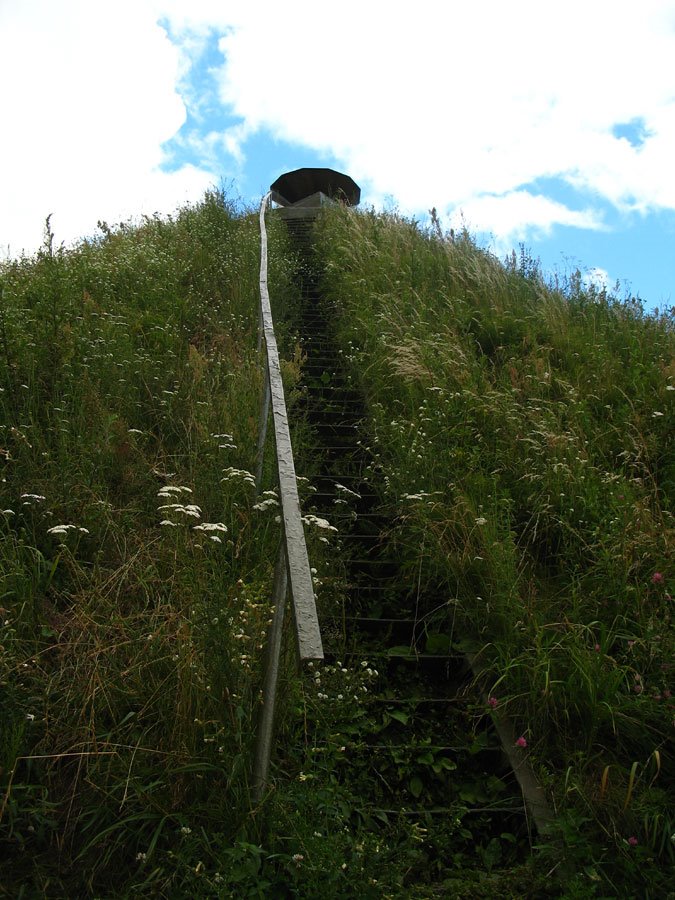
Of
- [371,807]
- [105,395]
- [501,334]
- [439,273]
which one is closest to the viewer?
[371,807]

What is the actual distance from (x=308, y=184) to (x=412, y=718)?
17826 millimetres

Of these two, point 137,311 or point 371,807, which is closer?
point 371,807

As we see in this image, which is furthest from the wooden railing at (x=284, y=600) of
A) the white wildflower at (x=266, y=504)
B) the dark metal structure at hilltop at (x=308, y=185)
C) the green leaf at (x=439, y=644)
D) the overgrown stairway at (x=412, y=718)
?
the dark metal structure at hilltop at (x=308, y=185)

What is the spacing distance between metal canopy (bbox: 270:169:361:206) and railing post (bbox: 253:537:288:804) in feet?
58.5

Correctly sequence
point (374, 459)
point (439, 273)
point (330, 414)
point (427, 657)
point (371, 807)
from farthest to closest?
point (439, 273) → point (330, 414) → point (374, 459) → point (427, 657) → point (371, 807)

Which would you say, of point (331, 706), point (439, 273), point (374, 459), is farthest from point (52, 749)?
point (439, 273)

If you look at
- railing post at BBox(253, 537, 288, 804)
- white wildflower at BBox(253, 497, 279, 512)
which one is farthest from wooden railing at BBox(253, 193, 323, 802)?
white wildflower at BBox(253, 497, 279, 512)

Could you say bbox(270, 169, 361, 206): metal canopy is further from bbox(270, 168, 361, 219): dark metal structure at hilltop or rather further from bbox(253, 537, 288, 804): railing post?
bbox(253, 537, 288, 804): railing post

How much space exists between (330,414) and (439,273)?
370cm

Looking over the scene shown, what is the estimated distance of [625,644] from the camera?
367cm

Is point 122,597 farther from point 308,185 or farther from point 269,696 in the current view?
point 308,185

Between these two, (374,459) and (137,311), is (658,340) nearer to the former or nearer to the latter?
(374,459)

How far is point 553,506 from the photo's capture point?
15.4 ft

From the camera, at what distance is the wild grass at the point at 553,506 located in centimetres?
321
